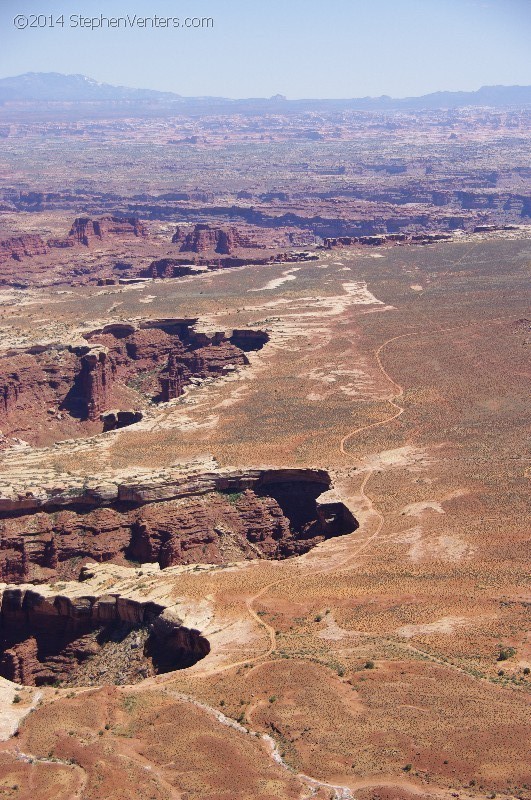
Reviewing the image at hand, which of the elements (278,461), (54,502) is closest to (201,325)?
(278,461)

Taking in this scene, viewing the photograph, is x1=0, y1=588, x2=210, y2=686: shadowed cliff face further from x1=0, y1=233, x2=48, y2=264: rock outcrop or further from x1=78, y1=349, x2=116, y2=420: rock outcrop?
x1=0, y1=233, x2=48, y2=264: rock outcrop

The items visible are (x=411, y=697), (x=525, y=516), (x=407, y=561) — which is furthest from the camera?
(x=525, y=516)

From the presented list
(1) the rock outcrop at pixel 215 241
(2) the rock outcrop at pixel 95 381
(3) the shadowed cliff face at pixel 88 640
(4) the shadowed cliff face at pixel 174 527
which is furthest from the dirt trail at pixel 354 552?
(1) the rock outcrop at pixel 215 241

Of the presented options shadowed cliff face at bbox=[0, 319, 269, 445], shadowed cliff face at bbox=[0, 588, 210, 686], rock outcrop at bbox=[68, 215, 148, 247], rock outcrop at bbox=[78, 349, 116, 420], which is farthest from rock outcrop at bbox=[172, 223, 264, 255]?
shadowed cliff face at bbox=[0, 588, 210, 686]

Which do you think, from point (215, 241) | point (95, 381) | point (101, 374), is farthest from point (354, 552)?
point (215, 241)

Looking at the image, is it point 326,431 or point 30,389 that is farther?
point 30,389

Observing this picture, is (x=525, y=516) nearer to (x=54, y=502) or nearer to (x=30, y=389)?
(x=54, y=502)

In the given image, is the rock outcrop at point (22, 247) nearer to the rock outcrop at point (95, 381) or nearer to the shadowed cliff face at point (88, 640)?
the rock outcrop at point (95, 381)
